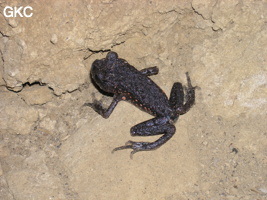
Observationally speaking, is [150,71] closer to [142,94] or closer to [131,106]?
[142,94]

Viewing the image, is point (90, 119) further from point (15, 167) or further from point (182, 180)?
point (182, 180)

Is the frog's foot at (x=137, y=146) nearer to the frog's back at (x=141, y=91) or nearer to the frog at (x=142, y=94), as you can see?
the frog at (x=142, y=94)

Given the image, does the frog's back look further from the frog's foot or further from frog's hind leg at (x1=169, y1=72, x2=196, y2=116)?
the frog's foot

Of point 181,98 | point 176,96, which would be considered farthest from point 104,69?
point 181,98

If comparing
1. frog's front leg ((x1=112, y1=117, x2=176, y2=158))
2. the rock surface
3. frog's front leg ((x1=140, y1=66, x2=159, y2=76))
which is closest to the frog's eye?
the rock surface

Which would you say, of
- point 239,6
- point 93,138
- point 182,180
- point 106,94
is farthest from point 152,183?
point 239,6

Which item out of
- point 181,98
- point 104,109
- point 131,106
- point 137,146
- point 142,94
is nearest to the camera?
point 137,146
